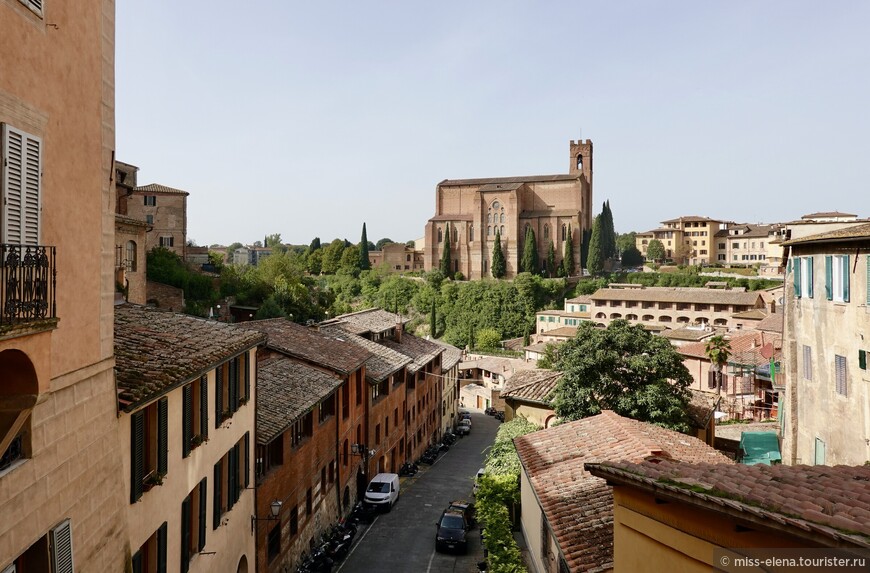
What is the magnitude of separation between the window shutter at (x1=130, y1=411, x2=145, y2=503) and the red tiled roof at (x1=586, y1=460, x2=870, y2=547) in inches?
250

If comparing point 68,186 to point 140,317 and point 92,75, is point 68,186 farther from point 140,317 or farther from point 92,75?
point 140,317

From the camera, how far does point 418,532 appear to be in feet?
76.2

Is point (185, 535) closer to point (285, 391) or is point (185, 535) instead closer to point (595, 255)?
point (285, 391)

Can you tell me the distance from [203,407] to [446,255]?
8812 centimetres

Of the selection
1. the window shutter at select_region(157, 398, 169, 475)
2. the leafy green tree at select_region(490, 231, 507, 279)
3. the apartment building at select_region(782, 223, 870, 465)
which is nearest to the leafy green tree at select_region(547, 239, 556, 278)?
the leafy green tree at select_region(490, 231, 507, 279)

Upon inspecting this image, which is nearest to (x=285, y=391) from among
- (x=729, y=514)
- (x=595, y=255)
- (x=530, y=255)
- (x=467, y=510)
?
(x=467, y=510)

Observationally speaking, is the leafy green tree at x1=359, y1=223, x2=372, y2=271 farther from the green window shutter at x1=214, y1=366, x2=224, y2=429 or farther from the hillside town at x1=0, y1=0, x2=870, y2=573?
the green window shutter at x1=214, y1=366, x2=224, y2=429

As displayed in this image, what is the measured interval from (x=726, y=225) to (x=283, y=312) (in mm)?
99934

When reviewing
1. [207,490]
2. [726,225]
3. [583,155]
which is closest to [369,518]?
[207,490]

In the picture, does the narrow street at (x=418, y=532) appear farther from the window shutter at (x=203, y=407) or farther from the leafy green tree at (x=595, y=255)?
the leafy green tree at (x=595, y=255)

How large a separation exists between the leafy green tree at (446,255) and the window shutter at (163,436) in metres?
85.3

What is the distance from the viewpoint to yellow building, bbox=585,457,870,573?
479cm

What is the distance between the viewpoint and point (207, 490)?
478 inches

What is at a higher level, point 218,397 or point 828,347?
point 828,347
